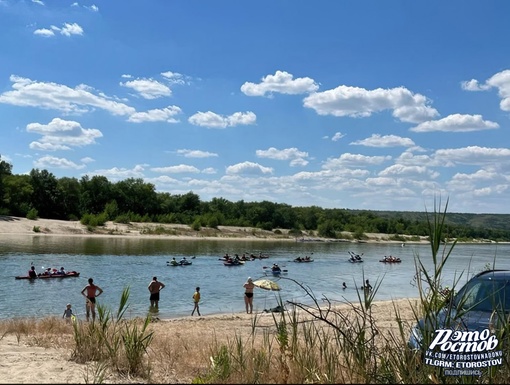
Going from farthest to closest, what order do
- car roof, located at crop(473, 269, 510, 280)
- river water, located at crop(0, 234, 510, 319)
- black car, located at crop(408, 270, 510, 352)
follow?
river water, located at crop(0, 234, 510, 319)
car roof, located at crop(473, 269, 510, 280)
black car, located at crop(408, 270, 510, 352)

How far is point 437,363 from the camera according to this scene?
509cm

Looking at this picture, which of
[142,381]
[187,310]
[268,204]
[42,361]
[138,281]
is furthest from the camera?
[268,204]

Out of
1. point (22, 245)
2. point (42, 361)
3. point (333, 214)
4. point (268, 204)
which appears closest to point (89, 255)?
point (22, 245)

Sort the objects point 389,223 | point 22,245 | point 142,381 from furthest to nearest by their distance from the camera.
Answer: point 389,223 < point 22,245 < point 142,381

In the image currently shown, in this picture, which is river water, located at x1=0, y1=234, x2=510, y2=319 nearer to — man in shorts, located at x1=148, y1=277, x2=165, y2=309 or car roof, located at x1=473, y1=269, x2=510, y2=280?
man in shorts, located at x1=148, y1=277, x2=165, y2=309

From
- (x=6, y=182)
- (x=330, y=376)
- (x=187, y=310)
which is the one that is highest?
(x=6, y=182)

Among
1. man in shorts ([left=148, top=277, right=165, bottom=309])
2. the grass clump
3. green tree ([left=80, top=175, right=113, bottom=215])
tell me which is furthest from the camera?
green tree ([left=80, top=175, right=113, bottom=215])

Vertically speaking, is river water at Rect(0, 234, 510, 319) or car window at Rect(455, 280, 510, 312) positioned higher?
car window at Rect(455, 280, 510, 312)

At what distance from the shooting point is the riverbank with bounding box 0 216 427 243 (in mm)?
79812

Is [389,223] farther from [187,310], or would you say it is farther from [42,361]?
[42,361]

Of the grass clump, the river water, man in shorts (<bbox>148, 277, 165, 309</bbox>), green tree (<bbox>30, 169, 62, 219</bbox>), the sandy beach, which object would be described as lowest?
the river water

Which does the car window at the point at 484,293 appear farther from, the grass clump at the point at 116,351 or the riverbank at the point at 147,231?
the riverbank at the point at 147,231

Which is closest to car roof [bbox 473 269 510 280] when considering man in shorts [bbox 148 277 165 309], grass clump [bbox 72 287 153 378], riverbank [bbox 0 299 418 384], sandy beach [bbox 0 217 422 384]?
riverbank [bbox 0 299 418 384]

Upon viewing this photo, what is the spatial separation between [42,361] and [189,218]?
111 meters
